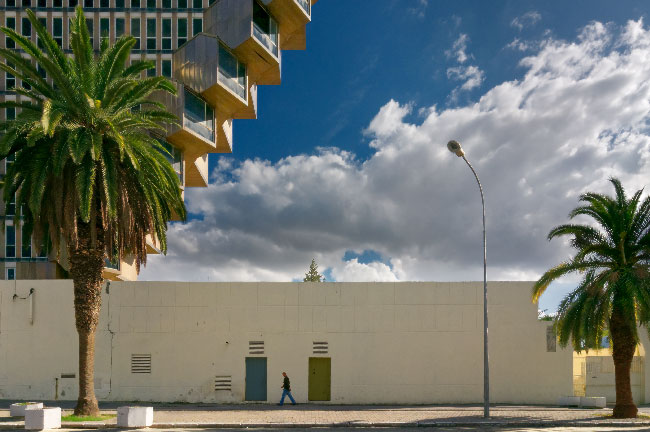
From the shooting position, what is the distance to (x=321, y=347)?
2809cm

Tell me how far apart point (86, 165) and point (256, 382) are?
12499mm

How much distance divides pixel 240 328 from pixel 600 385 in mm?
16837

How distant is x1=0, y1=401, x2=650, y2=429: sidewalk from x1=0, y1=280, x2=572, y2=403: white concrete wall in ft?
3.82

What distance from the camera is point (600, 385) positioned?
28.9 m

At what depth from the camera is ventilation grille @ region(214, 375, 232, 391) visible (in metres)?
27.8

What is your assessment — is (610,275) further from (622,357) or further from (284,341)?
(284,341)

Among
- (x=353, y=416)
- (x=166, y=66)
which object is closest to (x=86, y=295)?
(x=353, y=416)

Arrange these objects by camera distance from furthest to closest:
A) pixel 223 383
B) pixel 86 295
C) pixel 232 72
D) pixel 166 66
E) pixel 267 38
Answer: pixel 166 66
pixel 267 38
pixel 232 72
pixel 223 383
pixel 86 295

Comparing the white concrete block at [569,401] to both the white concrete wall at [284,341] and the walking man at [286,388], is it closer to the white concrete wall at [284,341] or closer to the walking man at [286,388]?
the white concrete wall at [284,341]

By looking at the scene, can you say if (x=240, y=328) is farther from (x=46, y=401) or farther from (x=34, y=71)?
(x=34, y=71)

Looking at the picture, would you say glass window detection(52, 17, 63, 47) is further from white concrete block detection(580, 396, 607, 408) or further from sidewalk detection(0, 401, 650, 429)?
white concrete block detection(580, 396, 607, 408)

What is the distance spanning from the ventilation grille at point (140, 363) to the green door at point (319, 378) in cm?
726

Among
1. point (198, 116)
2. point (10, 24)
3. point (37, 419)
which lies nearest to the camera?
point (37, 419)

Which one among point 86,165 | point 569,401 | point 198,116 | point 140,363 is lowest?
point 569,401
